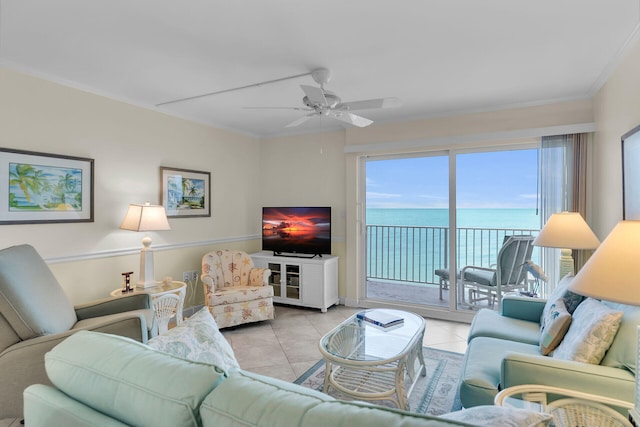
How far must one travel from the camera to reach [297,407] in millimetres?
733

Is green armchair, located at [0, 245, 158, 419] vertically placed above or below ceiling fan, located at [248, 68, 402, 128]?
below

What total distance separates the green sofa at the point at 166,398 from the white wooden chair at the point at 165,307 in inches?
84.8

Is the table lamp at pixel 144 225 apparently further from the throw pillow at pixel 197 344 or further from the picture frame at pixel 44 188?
the throw pillow at pixel 197 344

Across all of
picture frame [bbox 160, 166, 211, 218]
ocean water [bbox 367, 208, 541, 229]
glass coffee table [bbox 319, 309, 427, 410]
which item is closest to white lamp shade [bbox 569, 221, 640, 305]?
glass coffee table [bbox 319, 309, 427, 410]

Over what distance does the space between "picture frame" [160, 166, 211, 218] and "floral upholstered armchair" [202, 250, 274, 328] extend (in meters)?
0.59

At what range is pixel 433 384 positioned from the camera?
2496 mm

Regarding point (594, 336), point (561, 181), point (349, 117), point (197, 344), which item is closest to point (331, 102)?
point (349, 117)

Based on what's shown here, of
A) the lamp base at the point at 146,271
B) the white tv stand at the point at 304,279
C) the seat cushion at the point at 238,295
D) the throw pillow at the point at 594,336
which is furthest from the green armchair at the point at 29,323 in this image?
the throw pillow at the point at 594,336

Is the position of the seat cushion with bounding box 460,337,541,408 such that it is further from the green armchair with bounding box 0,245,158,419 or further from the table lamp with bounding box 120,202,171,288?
the table lamp with bounding box 120,202,171,288

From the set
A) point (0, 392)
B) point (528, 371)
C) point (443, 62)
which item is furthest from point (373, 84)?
point (0, 392)

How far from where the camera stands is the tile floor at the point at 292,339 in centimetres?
281

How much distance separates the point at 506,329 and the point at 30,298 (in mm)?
2960

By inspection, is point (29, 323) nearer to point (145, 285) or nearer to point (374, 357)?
point (145, 285)

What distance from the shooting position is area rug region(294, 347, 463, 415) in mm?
2215
